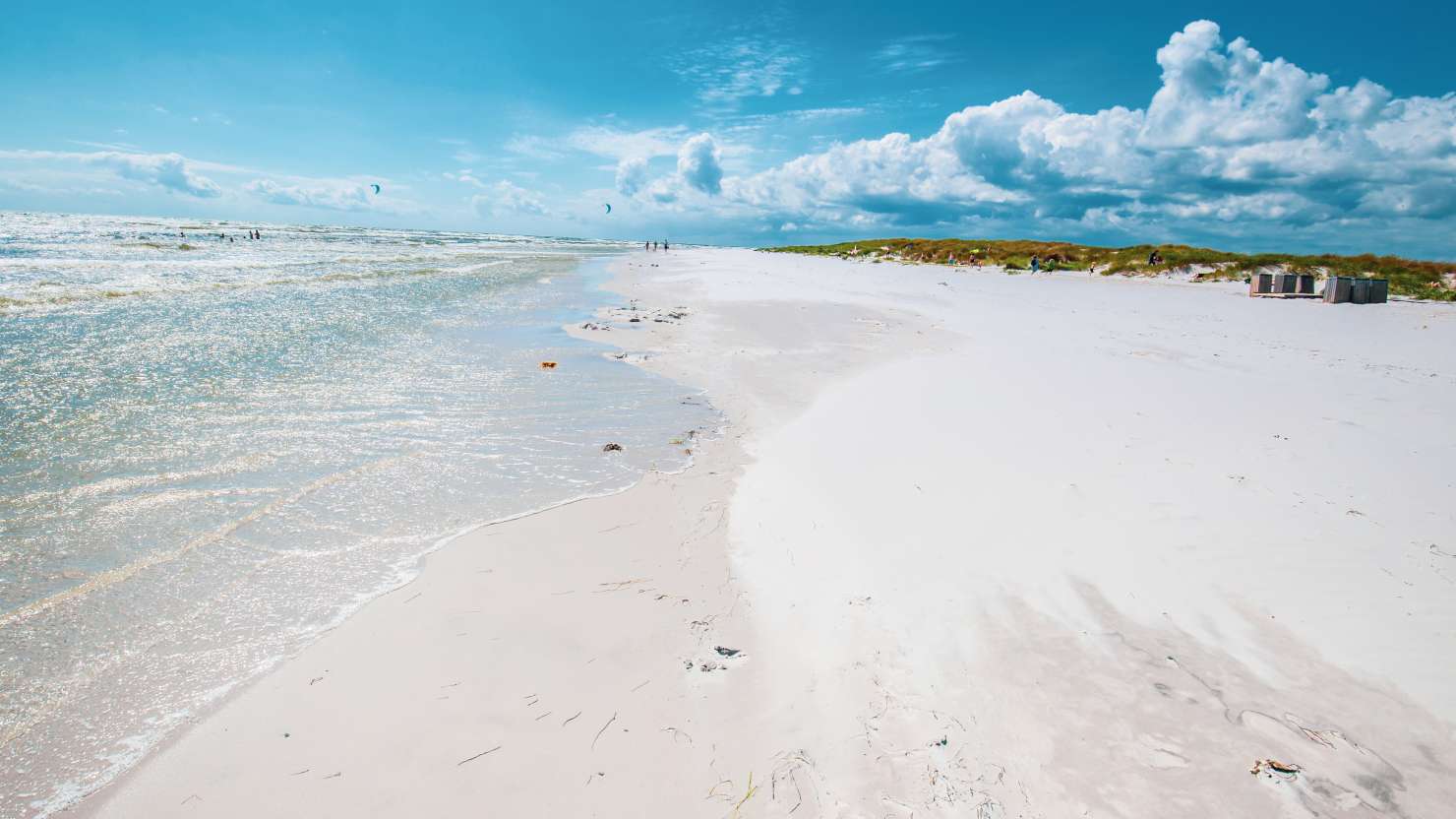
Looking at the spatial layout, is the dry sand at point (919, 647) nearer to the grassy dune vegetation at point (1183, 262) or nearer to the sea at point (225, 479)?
the sea at point (225, 479)

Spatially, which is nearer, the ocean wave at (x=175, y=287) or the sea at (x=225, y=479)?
the sea at (x=225, y=479)

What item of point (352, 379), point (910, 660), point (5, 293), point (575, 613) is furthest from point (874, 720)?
point (5, 293)

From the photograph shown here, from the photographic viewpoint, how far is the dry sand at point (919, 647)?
8.19ft

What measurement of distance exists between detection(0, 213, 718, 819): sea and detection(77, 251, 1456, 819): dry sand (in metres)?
0.41

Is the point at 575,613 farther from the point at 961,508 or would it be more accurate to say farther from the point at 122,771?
the point at 961,508

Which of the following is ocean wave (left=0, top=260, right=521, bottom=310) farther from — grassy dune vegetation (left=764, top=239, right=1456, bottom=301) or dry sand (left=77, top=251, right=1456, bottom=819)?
grassy dune vegetation (left=764, top=239, right=1456, bottom=301)

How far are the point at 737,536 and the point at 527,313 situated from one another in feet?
46.2

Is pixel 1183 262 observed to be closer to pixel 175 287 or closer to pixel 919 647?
pixel 919 647

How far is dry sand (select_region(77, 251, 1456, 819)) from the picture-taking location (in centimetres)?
250

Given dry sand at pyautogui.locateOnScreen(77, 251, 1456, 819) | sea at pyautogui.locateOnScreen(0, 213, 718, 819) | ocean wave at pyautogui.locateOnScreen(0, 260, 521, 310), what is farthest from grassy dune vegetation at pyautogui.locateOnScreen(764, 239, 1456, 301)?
ocean wave at pyautogui.locateOnScreen(0, 260, 521, 310)

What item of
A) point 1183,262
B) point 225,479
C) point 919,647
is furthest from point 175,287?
point 1183,262

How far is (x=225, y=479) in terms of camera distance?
5.27m

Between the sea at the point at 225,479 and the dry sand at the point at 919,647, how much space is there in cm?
41

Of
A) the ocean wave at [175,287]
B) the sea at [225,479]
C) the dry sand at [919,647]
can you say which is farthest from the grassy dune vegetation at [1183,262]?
the ocean wave at [175,287]
